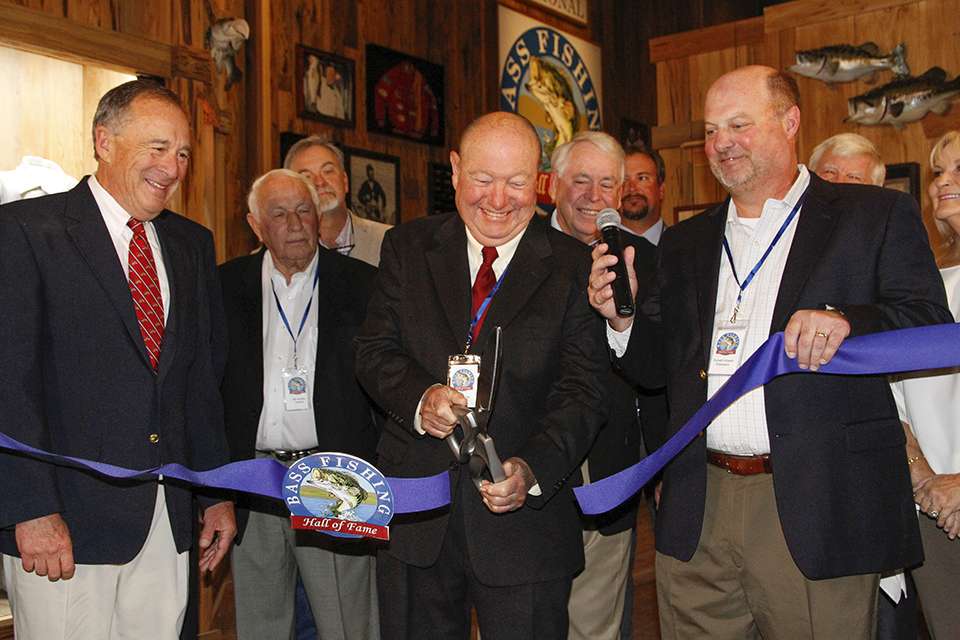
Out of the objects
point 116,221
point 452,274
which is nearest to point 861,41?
point 452,274

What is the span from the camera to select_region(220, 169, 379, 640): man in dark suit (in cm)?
370

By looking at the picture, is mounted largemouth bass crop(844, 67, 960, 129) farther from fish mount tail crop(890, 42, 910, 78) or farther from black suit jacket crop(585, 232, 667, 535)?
black suit jacket crop(585, 232, 667, 535)

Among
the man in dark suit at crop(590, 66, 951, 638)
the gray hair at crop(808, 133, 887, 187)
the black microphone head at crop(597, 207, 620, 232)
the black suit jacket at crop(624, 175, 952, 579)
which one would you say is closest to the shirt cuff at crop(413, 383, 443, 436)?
the man in dark suit at crop(590, 66, 951, 638)

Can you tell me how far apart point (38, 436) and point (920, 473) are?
2400 mm

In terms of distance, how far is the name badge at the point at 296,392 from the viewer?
3.69 metres

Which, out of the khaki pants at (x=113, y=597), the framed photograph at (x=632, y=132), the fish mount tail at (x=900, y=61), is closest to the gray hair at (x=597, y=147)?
the khaki pants at (x=113, y=597)

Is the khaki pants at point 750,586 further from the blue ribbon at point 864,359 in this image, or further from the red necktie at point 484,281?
the red necktie at point 484,281

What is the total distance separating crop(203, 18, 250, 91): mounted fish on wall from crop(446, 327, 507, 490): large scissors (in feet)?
14.0

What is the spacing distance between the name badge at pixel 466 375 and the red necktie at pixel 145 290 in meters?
0.88

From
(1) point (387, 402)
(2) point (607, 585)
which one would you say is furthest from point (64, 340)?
(2) point (607, 585)

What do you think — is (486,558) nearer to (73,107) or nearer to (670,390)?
(670,390)

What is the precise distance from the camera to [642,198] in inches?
203

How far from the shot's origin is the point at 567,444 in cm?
261

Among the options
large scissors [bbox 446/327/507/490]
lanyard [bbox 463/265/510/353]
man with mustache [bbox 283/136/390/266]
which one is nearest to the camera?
large scissors [bbox 446/327/507/490]
